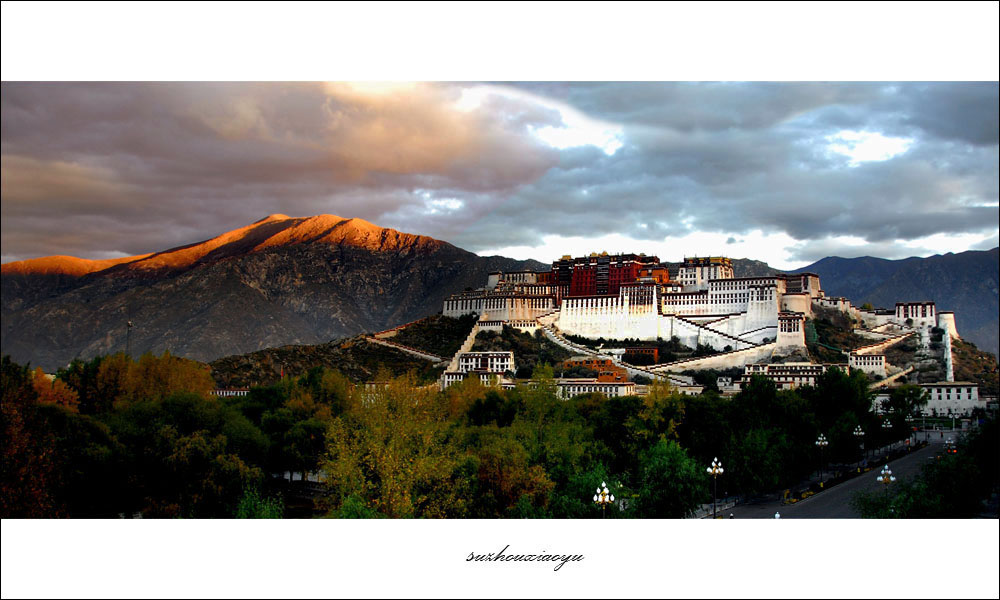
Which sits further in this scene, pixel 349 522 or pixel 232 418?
pixel 232 418

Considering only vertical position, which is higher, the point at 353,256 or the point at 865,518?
the point at 353,256

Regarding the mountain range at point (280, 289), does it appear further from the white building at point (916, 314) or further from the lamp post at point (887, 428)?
the lamp post at point (887, 428)

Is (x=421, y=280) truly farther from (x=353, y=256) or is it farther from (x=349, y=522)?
(x=349, y=522)

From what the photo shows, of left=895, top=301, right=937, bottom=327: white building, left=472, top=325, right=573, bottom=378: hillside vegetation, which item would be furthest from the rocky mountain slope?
left=895, top=301, right=937, bottom=327: white building

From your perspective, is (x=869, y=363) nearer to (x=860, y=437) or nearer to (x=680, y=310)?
(x=680, y=310)

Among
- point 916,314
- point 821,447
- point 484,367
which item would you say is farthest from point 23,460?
point 916,314

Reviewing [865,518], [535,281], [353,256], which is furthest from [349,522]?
[535,281]

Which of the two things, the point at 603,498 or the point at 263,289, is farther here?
the point at 263,289
